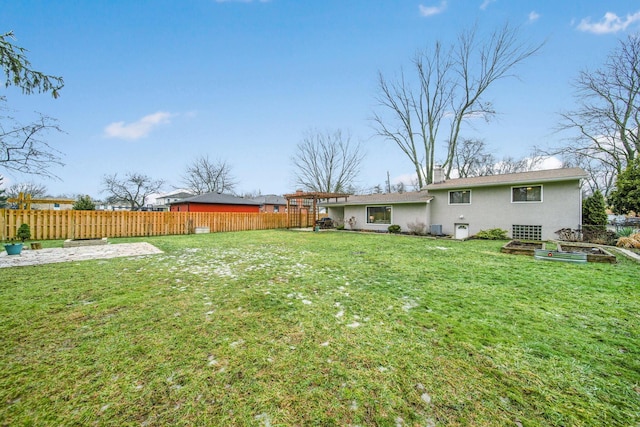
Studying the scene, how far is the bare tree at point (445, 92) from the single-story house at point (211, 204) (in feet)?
49.4

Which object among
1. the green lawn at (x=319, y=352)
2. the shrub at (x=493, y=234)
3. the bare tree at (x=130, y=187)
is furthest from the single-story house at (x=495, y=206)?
the bare tree at (x=130, y=187)

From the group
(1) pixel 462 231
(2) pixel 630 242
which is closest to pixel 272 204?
(1) pixel 462 231

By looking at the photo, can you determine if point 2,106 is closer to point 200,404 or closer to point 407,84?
point 200,404

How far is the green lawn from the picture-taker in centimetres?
167

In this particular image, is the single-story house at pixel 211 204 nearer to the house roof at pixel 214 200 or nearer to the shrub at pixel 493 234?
the house roof at pixel 214 200

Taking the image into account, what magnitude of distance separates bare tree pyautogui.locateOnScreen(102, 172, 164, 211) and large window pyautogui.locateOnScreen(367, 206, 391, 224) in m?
28.8

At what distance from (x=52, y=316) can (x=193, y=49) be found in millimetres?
13625

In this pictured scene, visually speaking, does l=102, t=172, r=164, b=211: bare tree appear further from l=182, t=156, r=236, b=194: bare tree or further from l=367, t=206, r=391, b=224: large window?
l=367, t=206, r=391, b=224: large window

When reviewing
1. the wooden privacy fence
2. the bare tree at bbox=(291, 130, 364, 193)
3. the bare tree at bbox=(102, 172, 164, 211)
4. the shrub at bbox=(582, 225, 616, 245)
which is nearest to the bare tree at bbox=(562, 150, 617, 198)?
the shrub at bbox=(582, 225, 616, 245)

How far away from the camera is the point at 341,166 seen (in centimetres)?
2764

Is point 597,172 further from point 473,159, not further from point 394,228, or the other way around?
point 394,228

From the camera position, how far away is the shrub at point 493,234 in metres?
11.9

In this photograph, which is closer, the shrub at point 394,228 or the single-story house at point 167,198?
the shrub at point 394,228

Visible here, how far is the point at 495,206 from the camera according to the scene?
1245 centimetres
